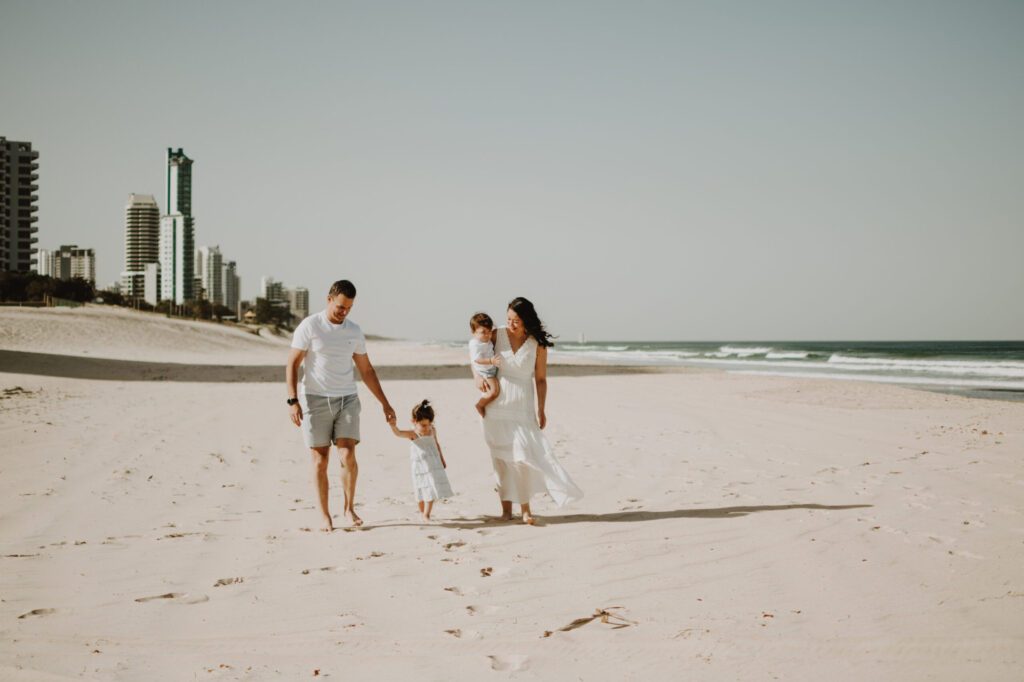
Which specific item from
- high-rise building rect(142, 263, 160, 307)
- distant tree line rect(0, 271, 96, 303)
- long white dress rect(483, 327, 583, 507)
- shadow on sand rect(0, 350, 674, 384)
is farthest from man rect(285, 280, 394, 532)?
high-rise building rect(142, 263, 160, 307)

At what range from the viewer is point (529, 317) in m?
5.98

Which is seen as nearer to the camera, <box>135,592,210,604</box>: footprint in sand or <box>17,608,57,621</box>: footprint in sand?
<box>17,608,57,621</box>: footprint in sand

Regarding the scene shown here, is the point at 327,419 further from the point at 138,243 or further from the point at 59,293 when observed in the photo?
the point at 138,243

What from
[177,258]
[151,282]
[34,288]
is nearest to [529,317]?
[34,288]

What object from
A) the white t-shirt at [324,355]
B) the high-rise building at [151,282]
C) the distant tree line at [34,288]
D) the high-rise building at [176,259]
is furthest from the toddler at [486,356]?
the high-rise building at [151,282]

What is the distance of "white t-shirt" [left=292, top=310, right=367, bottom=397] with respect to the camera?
18.7ft

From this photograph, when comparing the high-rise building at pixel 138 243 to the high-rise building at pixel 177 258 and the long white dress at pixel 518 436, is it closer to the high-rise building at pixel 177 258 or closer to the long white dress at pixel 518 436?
the high-rise building at pixel 177 258

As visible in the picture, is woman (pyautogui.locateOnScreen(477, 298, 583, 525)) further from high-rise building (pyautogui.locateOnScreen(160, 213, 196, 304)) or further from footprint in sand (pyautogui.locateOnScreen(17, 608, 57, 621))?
high-rise building (pyautogui.locateOnScreen(160, 213, 196, 304))

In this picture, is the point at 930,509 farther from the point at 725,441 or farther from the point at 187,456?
the point at 187,456

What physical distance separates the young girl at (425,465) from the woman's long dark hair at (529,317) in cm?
103

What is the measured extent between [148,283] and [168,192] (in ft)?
73.9

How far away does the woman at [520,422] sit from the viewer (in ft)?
19.4

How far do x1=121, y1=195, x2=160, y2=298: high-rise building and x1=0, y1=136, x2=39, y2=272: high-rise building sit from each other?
188 ft

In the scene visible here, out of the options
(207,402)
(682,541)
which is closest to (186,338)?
(207,402)
